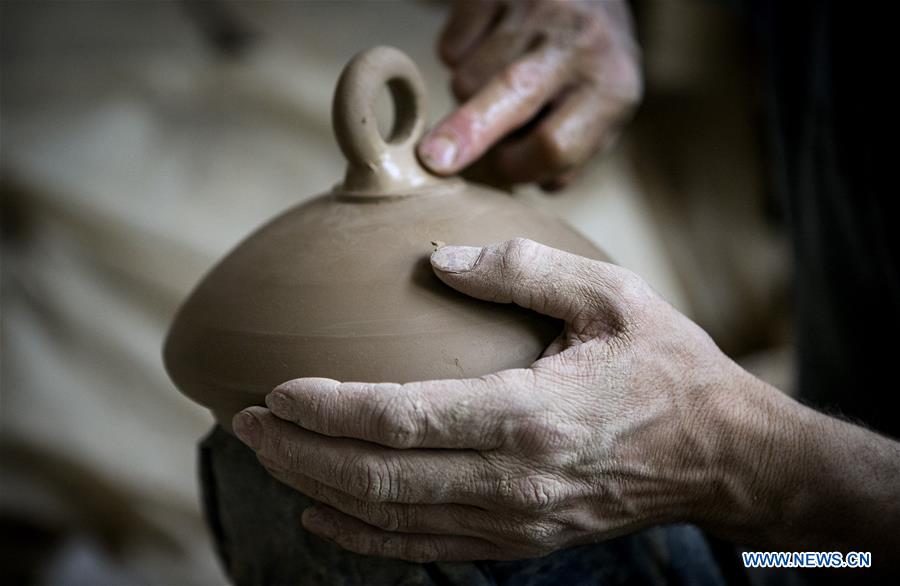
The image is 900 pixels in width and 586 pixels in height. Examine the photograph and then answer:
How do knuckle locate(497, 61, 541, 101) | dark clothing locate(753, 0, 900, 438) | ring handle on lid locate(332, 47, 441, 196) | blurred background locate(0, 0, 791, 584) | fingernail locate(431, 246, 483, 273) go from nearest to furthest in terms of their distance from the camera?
fingernail locate(431, 246, 483, 273)
ring handle on lid locate(332, 47, 441, 196)
knuckle locate(497, 61, 541, 101)
dark clothing locate(753, 0, 900, 438)
blurred background locate(0, 0, 791, 584)

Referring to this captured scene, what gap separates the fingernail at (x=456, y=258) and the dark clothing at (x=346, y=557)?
311mm

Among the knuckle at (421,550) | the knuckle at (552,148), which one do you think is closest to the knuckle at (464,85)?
the knuckle at (552,148)

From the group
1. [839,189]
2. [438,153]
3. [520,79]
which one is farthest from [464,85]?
[839,189]

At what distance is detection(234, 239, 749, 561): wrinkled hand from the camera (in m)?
0.77

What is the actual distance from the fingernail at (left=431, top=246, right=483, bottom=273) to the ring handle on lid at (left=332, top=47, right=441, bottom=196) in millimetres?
162

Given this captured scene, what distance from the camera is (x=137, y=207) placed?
2357 mm

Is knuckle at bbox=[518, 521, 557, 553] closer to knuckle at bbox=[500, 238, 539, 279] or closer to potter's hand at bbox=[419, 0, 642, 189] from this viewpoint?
knuckle at bbox=[500, 238, 539, 279]

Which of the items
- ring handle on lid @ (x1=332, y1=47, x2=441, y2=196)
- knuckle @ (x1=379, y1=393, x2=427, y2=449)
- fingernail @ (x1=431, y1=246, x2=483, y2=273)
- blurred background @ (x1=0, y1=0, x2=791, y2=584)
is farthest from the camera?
blurred background @ (x1=0, y1=0, x2=791, y2=584)

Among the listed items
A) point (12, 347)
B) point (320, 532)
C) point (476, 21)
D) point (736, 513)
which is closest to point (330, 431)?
point (320, 532)

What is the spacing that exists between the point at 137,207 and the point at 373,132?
1.57 metres

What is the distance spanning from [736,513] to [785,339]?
106 inches

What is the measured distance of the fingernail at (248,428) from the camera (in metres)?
0.84

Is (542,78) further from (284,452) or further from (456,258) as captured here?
(284,452)

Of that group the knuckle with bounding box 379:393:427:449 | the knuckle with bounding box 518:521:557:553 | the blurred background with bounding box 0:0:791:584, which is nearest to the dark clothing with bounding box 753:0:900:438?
the blurred background with bounding box 0:0:791:584
